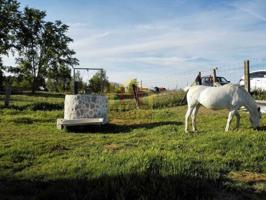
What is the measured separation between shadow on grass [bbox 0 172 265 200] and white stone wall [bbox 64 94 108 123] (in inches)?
373

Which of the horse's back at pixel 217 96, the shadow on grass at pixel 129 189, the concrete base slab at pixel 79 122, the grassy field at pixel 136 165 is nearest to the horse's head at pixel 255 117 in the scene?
the horse's back at pixel 217 96

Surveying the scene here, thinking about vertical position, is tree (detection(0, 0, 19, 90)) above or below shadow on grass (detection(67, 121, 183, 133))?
above

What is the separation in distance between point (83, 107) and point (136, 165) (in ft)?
29.6

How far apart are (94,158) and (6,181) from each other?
209 centimetres

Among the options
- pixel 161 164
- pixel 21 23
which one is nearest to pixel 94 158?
pixel 161 164

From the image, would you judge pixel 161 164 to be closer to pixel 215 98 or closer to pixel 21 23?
pixel 215 98

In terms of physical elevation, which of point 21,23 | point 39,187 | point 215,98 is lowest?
point 39,187

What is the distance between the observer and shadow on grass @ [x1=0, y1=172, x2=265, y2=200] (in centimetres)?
654

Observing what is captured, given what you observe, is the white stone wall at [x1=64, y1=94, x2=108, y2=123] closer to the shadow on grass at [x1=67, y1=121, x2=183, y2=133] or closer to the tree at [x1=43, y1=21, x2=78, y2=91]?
the shadow on grass at [x1=67, y1=121, x2=183, y2=133]

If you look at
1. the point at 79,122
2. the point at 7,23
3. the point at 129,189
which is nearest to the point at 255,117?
the point at 79,122

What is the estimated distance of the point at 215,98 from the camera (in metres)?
13.4

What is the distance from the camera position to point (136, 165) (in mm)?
8305

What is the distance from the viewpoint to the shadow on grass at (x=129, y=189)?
6.54 metres

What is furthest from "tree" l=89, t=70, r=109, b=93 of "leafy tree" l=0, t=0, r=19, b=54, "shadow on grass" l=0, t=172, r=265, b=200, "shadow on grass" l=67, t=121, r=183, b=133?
"leafy tree" l=0, t=0, r=19, b=54
